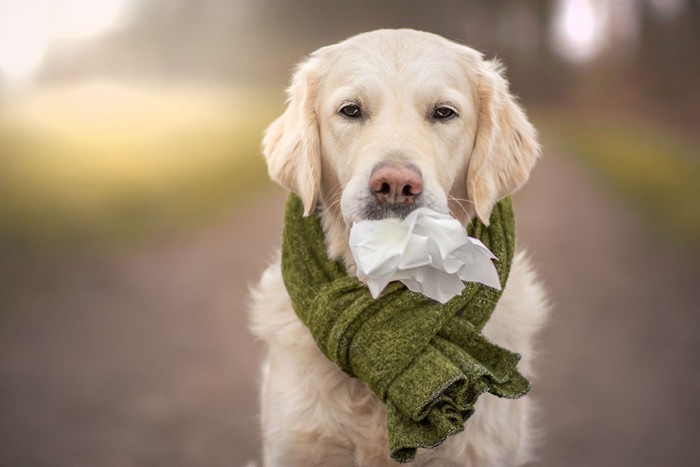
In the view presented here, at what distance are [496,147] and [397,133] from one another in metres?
0.34

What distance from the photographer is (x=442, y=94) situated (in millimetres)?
2262

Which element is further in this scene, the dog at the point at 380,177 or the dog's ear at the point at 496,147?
the dog's ear at the point at 496,147

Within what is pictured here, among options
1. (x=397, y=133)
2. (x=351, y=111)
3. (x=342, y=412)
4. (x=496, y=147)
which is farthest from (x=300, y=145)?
(x=342, y=412)

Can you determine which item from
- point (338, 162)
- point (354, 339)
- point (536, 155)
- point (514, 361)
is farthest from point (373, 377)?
point (536, 155)

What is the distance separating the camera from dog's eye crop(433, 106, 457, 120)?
2271 millimetres

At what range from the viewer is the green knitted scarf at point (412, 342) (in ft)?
7.57

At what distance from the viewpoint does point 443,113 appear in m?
2.28

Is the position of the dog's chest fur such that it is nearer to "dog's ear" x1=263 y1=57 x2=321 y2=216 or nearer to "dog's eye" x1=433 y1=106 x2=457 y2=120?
"dog's ear" x1=263 y1=57 x2=321 y2=216

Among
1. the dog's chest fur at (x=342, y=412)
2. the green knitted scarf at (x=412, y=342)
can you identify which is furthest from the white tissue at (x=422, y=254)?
the dog's chest fur at (x=342, y=412)

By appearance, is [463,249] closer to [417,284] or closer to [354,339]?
[417,284]

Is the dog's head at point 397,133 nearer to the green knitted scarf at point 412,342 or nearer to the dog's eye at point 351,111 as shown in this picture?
the dog's eye at point 351,111

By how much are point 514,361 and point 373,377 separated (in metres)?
0.36

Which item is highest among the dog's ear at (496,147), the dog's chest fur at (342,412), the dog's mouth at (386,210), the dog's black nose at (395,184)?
the dog's ear at (496,147)

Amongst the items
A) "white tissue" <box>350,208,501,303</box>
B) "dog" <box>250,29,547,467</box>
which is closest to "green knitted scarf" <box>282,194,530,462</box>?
"dog" <box>250,29,547,467</box>
